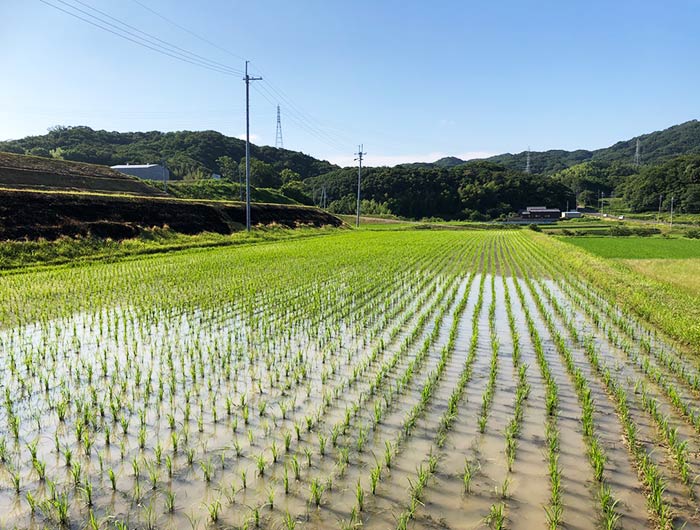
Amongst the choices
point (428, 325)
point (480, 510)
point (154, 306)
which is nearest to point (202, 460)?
point (480, 510)

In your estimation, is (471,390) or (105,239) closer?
(471,390)

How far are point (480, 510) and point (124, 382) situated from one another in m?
4.04

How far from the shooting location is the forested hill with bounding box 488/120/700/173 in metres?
148

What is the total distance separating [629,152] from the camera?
558 feet

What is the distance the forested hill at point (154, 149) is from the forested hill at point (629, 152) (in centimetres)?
8695

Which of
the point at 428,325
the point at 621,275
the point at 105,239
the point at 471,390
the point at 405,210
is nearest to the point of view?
the point at 471,390

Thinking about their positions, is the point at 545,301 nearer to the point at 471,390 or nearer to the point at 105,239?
the point at 471,390

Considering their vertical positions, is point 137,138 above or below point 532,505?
above

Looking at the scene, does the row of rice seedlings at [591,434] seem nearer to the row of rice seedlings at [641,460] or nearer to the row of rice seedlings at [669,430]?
the row of rice seedlings at [641,460]

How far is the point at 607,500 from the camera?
2.98 m

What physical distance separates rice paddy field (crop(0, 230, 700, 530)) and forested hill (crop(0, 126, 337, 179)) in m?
61.3

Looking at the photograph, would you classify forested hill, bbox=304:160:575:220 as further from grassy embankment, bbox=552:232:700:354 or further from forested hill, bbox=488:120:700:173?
grassy embankment, bbox=552:232:700:354

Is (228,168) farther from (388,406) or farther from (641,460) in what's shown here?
(641,460)

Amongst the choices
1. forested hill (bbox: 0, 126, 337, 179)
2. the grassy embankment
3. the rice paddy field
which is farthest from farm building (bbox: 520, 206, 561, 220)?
the rice paddy field
